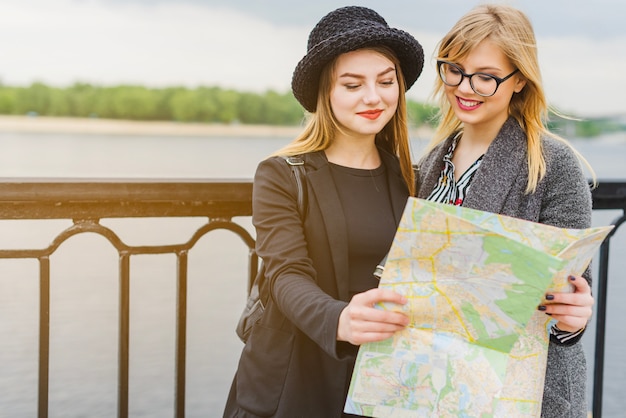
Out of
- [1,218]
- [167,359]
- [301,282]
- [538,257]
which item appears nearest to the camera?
[538,257]

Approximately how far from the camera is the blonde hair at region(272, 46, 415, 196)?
5.23 feet

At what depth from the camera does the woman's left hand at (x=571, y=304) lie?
1.29 m

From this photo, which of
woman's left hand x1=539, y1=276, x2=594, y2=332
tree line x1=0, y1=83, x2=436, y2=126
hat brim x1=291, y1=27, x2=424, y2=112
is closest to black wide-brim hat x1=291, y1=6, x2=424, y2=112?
hat brim x1=291, y1=27, x2=424, y2=112

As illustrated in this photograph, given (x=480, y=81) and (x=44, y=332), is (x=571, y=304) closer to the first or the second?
(x=480, y=81)

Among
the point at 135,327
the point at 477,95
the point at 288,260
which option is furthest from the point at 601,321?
the point at 135,327

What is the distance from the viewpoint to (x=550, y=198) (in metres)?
1.54

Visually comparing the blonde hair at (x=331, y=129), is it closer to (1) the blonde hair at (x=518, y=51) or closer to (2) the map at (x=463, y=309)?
(1) the blonde hair at (x=518, y=51)

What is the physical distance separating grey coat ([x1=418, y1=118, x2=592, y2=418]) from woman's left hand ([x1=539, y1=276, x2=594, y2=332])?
0.60ft

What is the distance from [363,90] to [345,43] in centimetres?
11

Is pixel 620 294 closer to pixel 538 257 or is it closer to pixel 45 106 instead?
pixel 538 257

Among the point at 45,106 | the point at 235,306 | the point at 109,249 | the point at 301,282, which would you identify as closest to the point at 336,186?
the point at 301,282

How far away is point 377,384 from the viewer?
4.11ft

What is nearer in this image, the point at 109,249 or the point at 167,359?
the point at 167,359

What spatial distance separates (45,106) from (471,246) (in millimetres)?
7499
